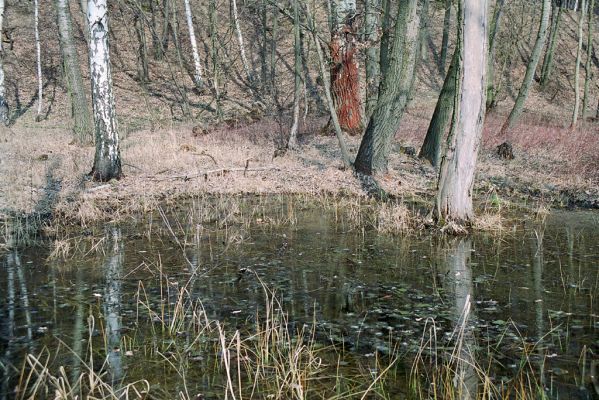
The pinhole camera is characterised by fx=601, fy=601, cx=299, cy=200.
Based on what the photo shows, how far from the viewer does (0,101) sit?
18.7 metres

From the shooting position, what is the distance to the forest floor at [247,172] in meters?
10.5

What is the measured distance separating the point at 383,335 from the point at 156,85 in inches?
968

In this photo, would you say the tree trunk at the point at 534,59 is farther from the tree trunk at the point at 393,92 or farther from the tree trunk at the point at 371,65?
the tree trunk at the point at 393,92

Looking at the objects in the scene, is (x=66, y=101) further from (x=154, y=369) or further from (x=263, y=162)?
(x=154, y=369)

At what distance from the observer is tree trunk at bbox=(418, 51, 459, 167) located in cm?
1386

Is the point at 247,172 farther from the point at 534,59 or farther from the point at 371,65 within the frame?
the point at 534,59

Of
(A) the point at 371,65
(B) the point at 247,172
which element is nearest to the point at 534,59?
(A) the point at 371,65

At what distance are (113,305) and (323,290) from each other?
6.82ft

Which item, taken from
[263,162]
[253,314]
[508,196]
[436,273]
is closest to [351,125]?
[263,162]

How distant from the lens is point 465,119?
867 centimetres

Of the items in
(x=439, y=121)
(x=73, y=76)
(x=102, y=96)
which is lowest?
(x=439, y=121)

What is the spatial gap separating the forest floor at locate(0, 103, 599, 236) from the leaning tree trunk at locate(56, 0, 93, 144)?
1.94 feet

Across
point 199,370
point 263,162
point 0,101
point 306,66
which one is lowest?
point 199,370

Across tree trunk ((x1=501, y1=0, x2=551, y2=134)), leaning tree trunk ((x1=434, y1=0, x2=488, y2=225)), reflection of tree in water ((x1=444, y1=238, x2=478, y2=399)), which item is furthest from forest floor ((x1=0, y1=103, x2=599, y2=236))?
reflection of tree in water ((x1=444, y1=238, x2=478, y2=399))
